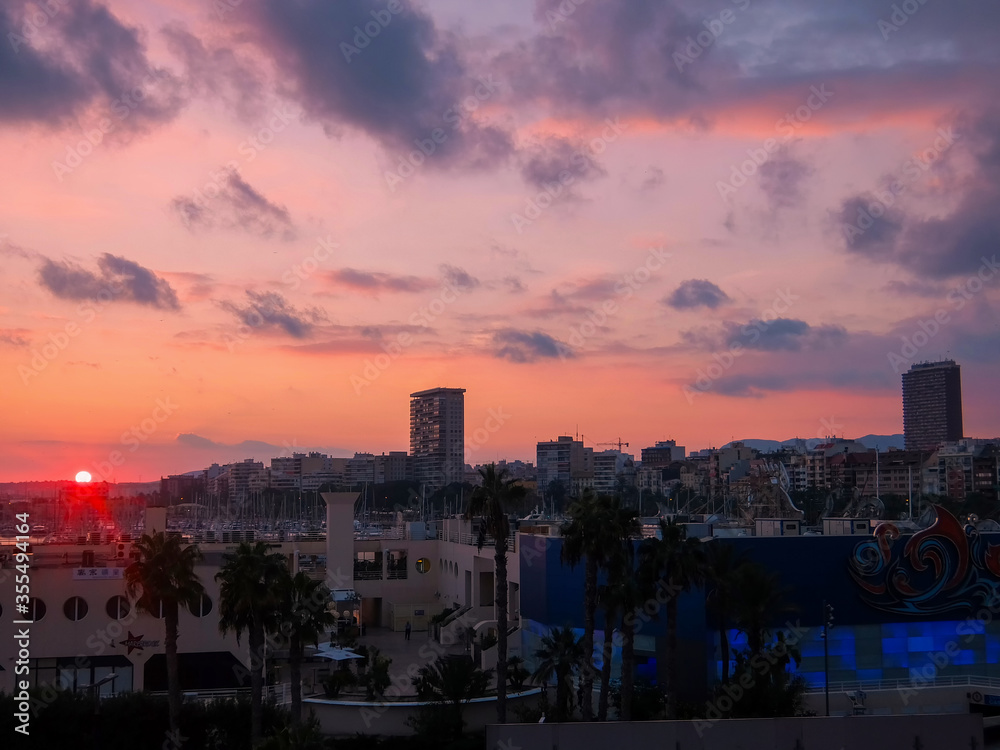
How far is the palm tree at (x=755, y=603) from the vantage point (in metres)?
38.4

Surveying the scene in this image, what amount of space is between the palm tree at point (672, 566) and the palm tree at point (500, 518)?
215 inches

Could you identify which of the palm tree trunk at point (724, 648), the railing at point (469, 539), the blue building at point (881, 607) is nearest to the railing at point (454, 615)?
the railing at point (469, 539)

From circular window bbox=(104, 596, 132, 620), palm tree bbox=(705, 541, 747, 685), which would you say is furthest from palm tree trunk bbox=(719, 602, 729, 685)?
circular window bbox=(104, 596, 132, 620)

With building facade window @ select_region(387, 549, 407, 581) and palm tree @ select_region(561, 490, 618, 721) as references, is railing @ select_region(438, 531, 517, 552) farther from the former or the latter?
palm tree @ select_region(561, 490, 618, 721)

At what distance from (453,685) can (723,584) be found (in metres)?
11.4

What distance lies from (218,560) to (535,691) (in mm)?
18671

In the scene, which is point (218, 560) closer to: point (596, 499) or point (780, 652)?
point (596, 499)

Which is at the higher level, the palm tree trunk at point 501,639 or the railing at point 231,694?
the palm tree trunk at point 501,639

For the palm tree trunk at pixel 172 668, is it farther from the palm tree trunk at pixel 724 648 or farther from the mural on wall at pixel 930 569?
the mural on wall at pixel 930 569

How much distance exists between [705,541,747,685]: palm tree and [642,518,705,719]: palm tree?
1.21 metres

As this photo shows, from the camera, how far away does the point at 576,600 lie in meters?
46.3

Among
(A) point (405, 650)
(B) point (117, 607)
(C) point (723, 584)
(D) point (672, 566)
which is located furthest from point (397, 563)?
(D) point (672, 566)

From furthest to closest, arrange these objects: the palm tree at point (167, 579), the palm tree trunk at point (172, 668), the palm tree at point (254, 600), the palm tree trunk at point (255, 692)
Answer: the palm tree at point (167, 579) → the palm tree trunk at point (172, 668) → the palm tree at point (254, 600) → the palm tree trunk at point (255, 692)

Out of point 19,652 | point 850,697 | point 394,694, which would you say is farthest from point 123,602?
point 850,697
